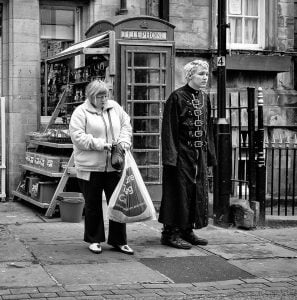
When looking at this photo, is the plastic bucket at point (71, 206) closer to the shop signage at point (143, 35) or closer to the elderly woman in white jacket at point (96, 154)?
the elderly woman in white jacket at point (96, 154)

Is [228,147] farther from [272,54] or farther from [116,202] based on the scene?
[272,54]

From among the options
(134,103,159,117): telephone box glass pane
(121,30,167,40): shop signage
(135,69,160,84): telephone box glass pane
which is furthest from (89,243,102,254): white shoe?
(121,30,167,40): shop signage

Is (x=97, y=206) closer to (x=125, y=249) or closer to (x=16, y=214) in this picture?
(x=125, y=249)

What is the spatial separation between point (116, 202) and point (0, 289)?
6.04 ft

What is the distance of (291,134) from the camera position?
45.0ft

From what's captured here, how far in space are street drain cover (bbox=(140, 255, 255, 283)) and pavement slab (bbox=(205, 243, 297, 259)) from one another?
0.25 meters

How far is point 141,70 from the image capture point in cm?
1097

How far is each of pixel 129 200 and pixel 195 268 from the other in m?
1.04

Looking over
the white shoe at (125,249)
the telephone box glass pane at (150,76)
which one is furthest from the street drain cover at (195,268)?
the telephone box glass pane at (150,76)

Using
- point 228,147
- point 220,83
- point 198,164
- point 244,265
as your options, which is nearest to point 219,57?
point 220,83

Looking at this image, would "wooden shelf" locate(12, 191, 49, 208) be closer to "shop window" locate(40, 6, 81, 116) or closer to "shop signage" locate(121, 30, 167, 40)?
"shop window" locate(40, 6, 81, 116)

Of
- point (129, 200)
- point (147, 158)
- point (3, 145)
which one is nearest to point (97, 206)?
point (129, 200)

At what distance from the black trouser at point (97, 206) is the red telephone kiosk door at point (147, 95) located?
9.99 ft

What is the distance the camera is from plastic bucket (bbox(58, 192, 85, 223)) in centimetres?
993
